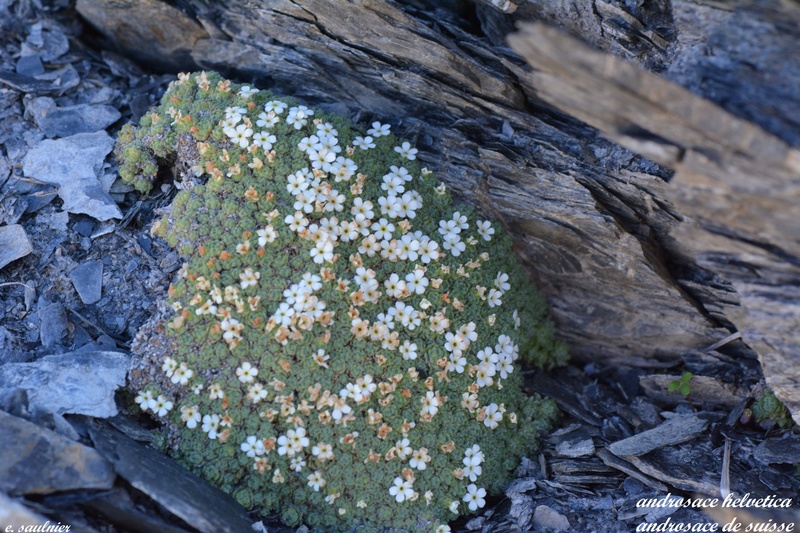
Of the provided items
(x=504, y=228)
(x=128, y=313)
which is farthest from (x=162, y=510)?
(x=504, y=228)

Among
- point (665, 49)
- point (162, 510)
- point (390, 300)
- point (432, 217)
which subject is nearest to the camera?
point (162, 510)

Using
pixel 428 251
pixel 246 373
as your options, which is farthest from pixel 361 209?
pixel 246 373

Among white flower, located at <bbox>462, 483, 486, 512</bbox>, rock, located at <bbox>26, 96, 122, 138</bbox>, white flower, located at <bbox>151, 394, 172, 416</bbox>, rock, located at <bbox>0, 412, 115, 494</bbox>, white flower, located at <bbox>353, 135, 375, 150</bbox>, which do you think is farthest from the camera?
rock, located at <bbox>26, 96, 122, 138</bbox>

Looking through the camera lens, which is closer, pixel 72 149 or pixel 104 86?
pixel 72 149

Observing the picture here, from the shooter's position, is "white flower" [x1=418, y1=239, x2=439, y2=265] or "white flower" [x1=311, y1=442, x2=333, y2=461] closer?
"white flower" [x1=311, y1=442, x2=333, y2=461]

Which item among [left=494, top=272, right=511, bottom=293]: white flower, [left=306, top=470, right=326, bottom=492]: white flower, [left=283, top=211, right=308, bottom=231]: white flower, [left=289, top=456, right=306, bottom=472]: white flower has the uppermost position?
[left=283, top=211, right=308, bottom=231]: white flower

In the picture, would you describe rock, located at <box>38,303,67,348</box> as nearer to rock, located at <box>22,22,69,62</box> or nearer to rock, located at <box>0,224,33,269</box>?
rock, located at <box>0,224,33,269</box>

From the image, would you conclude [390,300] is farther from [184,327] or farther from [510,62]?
[510,62]

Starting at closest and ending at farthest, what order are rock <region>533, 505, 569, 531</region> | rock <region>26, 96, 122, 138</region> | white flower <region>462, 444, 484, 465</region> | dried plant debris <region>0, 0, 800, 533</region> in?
1. dried plant debris <region>0, 0, 800, 533</region>
2. rock <region>533, 505, 569, 531</region>
3. white flower <region>462, 444, 484, 465</region>
4. rock <region>26, 96, 122, 138</region>

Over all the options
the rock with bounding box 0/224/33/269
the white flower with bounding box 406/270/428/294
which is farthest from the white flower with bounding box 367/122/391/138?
the rock with bounding box 0/224/33/269
